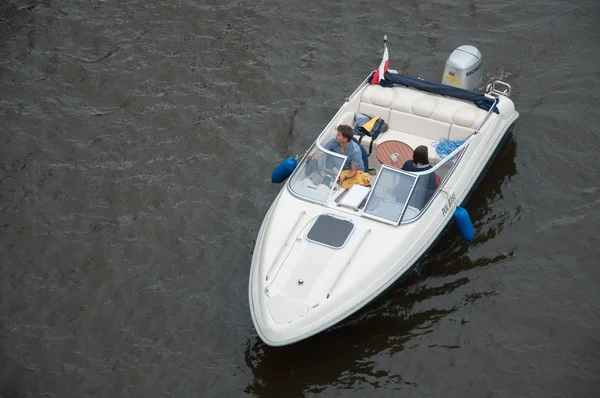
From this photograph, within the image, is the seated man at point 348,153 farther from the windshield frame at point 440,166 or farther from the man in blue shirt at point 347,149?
the windshield frame at point 440,166

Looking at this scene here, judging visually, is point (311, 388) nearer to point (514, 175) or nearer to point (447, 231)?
point (447, 231)

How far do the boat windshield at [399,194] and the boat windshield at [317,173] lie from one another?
0.72 m

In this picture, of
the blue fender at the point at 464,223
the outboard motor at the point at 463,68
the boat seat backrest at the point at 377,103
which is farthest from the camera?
the outboard motor at the point at 463,68

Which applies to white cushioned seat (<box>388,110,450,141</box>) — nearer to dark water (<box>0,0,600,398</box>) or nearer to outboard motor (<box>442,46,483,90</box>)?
outboard motor (<box>442,46,483,90</box>)

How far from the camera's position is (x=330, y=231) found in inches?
423

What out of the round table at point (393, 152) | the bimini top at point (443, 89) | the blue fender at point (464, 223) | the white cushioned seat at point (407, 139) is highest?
the bimini top at point (443, 89)

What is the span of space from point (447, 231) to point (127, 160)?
20.2 ft

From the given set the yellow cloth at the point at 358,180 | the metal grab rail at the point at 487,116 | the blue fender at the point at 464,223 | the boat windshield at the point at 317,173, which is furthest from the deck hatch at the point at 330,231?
the metal grab rail at the point at 487,116

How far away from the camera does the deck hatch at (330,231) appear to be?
1059 centimetres

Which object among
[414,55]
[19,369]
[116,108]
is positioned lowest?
[19,369]

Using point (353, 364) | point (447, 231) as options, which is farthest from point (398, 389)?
point (447, 231)

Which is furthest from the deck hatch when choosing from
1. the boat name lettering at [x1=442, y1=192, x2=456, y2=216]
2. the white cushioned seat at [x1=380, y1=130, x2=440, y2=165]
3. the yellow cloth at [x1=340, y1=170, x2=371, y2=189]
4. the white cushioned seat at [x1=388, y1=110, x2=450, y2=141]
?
the white cushioned seat at [x1=388, y1=110, x2=450, y2=141]

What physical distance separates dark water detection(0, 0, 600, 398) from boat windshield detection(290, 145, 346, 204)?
145 centimetres

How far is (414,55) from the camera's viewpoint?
1581 cm
